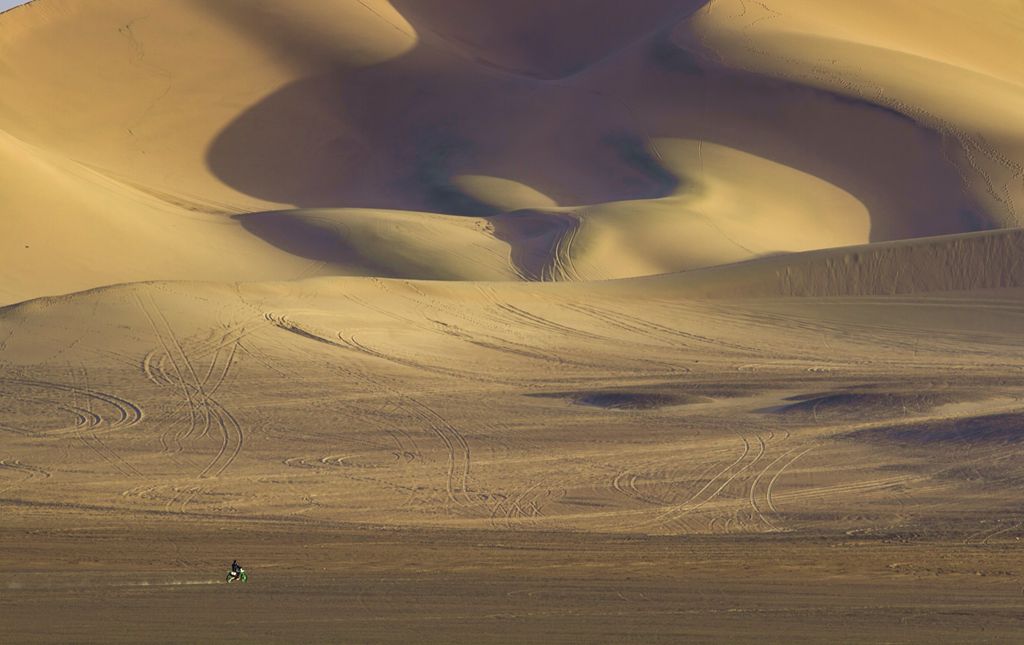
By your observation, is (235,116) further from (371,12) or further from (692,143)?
(692,143)

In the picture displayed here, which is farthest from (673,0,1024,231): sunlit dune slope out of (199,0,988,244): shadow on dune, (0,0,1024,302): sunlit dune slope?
(199,0,988,244): shadow on dune

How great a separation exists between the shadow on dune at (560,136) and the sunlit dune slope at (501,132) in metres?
0.08

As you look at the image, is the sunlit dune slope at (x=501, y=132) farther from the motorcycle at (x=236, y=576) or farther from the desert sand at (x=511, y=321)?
the motorcycle at (x=236, y=576)

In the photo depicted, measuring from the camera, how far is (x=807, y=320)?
95.7 feet

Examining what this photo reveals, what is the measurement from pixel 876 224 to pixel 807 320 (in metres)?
16.4

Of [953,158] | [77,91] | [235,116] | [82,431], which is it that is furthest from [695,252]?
A: [82,431]

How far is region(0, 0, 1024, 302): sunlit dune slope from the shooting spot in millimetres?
39812

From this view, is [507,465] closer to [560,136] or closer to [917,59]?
[560,136]

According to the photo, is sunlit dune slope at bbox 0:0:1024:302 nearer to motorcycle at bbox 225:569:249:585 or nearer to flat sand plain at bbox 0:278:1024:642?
flat sand plain at bbox 0:278:1024:642

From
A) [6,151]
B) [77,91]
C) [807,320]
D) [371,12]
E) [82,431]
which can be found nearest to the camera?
[82,431]

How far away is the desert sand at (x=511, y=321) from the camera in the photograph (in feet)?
37.6

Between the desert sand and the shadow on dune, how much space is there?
0.14 meters

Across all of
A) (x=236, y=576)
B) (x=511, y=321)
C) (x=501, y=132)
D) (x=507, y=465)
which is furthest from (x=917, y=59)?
(x=236, y=576)

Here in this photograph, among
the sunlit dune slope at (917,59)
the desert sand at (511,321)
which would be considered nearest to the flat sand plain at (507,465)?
the desert sand at (511,321)
